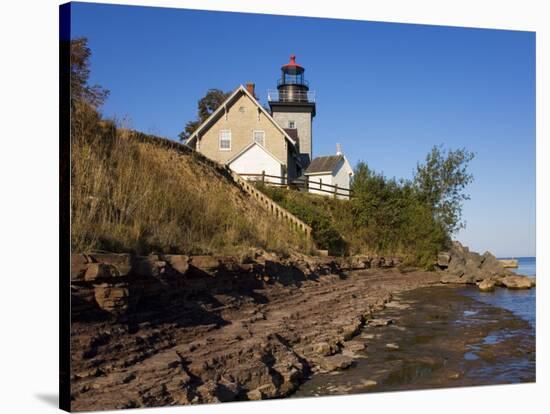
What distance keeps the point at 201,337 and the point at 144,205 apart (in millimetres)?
2041

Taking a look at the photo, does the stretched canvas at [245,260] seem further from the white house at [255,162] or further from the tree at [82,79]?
the white house at [255,162]

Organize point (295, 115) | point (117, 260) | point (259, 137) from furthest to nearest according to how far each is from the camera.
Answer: point (295, 115) → point (259, 137) → point (117, 260)

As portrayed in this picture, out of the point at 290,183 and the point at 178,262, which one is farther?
the point at 290,183

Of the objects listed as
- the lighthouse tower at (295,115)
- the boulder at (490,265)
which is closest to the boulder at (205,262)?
the boulder at (490,265)

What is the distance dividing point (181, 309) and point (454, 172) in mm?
6821

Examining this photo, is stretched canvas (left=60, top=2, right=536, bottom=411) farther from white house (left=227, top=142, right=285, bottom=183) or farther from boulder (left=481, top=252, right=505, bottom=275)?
white house (left=227, top=142, right=285, bottom=183)

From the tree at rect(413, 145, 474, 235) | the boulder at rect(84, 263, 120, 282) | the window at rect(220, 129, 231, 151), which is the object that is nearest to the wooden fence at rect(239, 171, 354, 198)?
the window at rect(220, 129, 231, 151)

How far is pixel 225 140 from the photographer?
1880cm

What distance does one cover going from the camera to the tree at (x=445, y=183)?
9.88 m

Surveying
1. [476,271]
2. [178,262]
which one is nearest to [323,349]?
[178,262]

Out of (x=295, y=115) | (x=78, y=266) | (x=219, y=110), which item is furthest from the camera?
(x=295, y=115)

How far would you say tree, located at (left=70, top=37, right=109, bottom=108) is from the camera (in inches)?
208

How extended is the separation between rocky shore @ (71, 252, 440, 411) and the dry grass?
42 cm

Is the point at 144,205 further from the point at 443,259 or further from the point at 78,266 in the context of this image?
the point at 443,259
